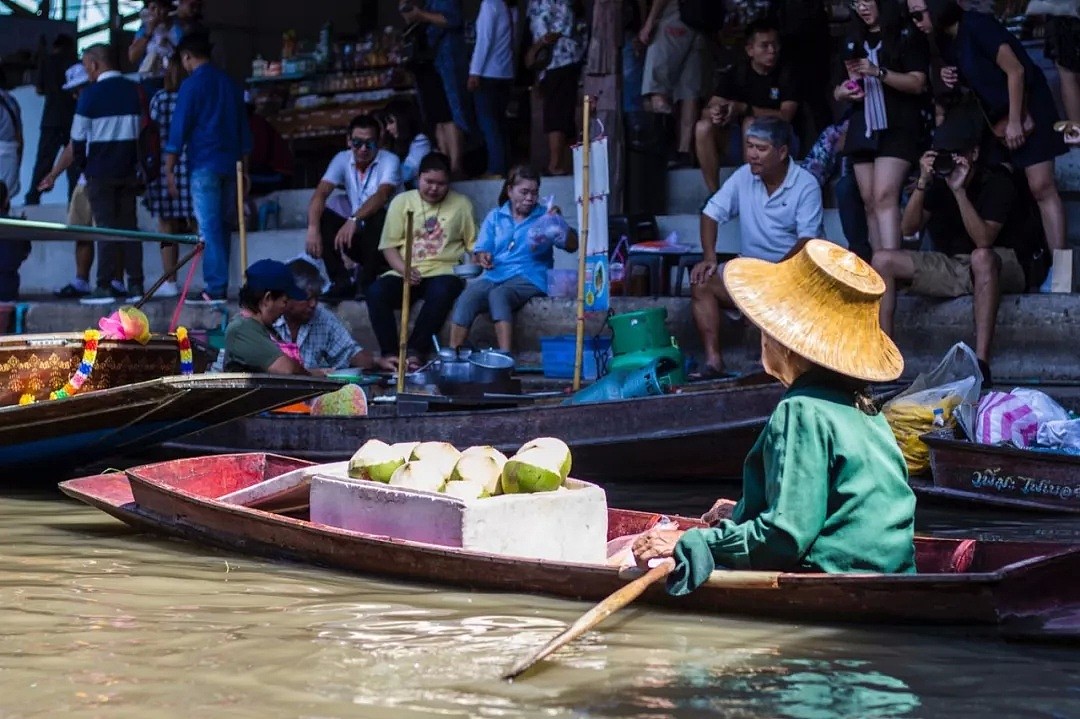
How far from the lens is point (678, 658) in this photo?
475 centimetres

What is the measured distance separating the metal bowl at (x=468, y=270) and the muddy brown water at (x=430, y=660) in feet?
18.2

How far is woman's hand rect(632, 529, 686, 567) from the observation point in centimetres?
495

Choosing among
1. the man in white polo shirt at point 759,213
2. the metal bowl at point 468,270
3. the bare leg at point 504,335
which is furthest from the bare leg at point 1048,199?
the metal bowl at point 468,270

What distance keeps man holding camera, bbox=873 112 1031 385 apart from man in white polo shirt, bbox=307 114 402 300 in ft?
13.5

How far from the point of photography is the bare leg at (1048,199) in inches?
355

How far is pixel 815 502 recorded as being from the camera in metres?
4.50

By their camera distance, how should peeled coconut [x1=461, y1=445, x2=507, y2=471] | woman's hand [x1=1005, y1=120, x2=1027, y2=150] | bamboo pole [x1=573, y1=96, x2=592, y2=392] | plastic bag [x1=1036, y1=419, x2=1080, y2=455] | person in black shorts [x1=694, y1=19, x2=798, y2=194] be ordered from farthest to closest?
person in black shorts [x1=694, y1=19, x2=798, y2=194] → bamboo pole [x1=573, y1=96, x2=592, y2=392] → woman's hand [x1=1005, y1=120, x2=1027, y2=150] → plastic bag [x1=1036, y1=419, x2=1080, y2=455] → peeled coconut [x1=461, y1=445, x2=507, y2=471]

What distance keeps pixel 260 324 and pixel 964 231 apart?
406cm

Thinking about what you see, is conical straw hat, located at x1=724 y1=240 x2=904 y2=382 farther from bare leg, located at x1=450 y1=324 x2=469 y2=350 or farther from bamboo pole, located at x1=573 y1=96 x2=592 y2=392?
bare leg, located at x1=450 y1=324 x2=469 y2=350

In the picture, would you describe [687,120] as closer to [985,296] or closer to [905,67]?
[905,67]

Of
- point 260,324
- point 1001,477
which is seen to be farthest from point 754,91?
point 1001,477

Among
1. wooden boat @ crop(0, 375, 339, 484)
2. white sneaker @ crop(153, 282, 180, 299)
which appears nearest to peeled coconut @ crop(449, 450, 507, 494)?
wooden boat @ crop(0, 375, 339, 484)

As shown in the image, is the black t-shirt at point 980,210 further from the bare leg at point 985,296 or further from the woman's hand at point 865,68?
the woman's hand at point 865,68

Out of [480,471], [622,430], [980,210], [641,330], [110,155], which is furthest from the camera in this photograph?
[110,155]
